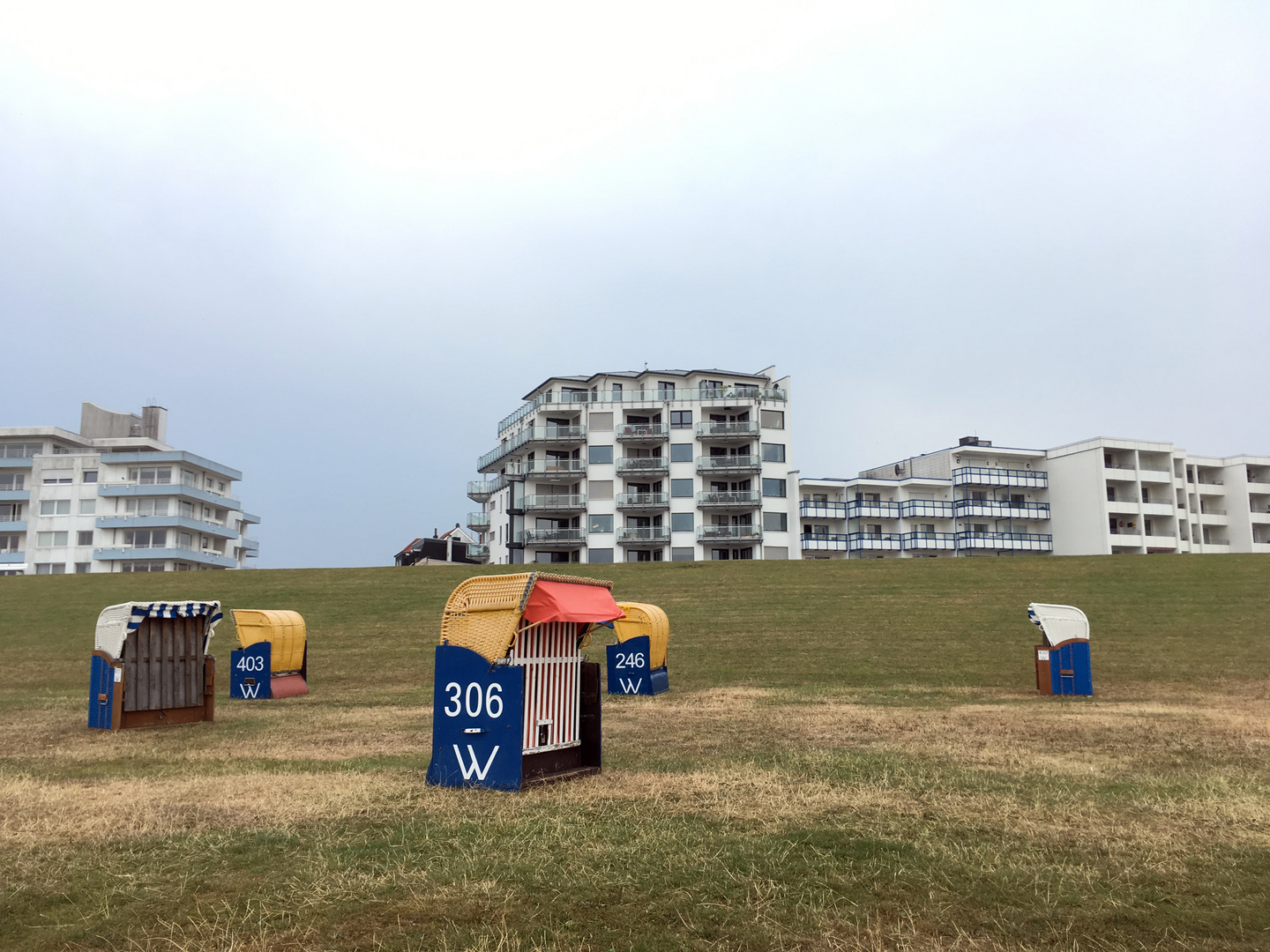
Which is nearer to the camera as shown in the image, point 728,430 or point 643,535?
point 643,535

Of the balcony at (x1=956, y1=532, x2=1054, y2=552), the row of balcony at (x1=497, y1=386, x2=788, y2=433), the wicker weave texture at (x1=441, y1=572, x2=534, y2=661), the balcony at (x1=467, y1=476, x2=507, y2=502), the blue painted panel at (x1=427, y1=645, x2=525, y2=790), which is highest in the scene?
the row of balcony at (x1=497, y1=386, x2=788, y2=433)

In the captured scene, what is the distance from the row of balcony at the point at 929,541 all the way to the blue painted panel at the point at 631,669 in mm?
75420

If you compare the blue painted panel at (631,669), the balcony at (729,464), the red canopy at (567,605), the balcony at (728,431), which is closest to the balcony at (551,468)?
the balcony at (729,464)

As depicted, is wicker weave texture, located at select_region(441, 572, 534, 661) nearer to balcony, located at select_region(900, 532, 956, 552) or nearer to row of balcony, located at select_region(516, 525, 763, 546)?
row of balcony, located at select_region(516, 525, 763, 546)

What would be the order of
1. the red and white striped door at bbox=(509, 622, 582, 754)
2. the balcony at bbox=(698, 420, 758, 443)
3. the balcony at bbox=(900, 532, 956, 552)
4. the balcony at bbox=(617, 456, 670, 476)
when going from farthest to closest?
the balcony at bbox=(900, 532, 956, 552), the balcony at bbox=(617, 456, 670, 476), the balcony at bbox=(698, 420, 758, 443), the red and white striped door at bbox=(509, 622, 582, 754)

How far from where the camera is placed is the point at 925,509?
A: 94.6 meters

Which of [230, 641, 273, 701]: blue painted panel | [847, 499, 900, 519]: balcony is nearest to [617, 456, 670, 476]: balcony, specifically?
[847, 499, 900, 519]: balcony

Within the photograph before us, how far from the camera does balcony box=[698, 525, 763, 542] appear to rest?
77.2 m

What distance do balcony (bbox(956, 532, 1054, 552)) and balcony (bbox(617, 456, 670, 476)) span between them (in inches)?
1392

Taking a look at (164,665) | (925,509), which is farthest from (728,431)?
(164,665)

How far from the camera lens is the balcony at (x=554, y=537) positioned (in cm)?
7819

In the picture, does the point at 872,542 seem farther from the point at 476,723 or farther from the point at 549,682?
the point at 476,723

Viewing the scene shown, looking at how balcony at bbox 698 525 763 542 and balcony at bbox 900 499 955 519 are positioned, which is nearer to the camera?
balcony at bbox 698 525 763 542

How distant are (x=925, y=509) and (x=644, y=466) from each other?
33359 mm
